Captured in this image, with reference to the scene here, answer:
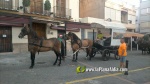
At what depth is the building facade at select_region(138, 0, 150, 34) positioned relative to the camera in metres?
36.1

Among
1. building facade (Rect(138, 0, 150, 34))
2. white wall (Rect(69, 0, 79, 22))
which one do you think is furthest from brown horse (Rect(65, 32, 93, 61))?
building facade (Rect(138, 0, 150, 34))

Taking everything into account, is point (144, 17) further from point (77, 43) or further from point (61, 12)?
point (77, 43)

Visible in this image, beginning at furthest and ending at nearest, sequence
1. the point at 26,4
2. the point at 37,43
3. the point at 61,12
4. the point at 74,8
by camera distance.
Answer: the point at 74,8 < the point at 61,12 < the point at 26,4 < the point at 37,43

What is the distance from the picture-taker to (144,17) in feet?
121

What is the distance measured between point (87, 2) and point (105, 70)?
17.2m

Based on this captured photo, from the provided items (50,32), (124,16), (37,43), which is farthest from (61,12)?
(124,16)

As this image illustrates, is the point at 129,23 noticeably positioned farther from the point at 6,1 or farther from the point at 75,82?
the point at 75,82

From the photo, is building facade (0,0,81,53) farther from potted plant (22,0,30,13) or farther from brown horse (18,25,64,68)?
brown horse (18,25,64,68)

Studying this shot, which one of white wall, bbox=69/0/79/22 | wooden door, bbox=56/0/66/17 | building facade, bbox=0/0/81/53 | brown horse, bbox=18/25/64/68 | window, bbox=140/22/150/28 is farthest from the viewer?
window, bbox=140/22/150/28

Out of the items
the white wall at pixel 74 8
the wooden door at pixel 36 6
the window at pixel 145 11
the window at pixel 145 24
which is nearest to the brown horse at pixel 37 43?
the wooden door at pixel 36 6

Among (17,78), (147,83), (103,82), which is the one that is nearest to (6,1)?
(17,78)

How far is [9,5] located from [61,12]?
233 inches

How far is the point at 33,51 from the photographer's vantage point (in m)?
7.90

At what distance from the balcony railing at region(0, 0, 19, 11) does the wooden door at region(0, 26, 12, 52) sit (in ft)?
5.76
